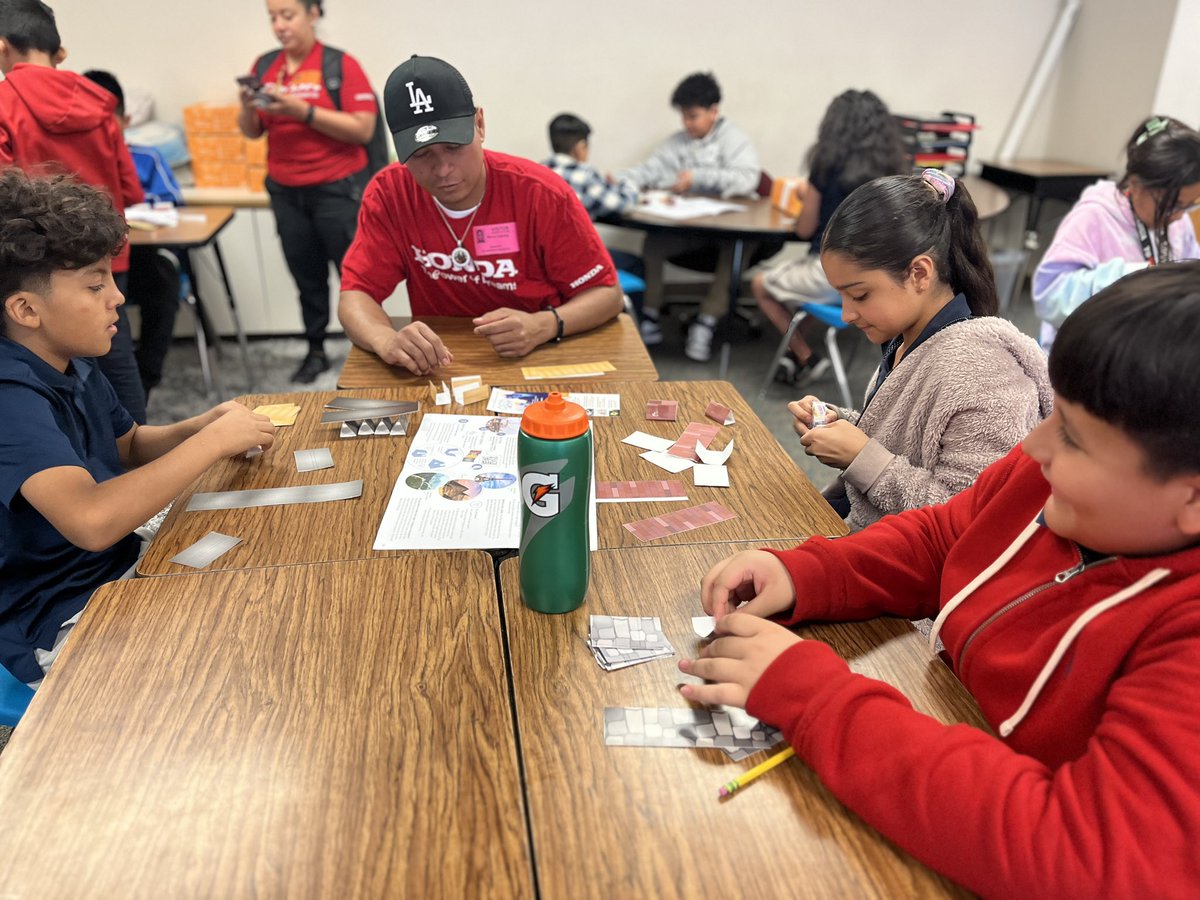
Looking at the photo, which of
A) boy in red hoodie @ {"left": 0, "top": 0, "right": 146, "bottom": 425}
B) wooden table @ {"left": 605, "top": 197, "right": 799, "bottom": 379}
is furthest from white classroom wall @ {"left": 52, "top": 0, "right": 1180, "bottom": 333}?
boy in red hoodie @ {"left": 0, "top": 0, "right": 146, "bottom": 425}

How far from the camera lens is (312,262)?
12.0 feet

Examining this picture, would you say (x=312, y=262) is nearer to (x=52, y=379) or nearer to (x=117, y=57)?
(x=117, y=57)

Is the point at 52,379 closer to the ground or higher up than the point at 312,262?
higher up

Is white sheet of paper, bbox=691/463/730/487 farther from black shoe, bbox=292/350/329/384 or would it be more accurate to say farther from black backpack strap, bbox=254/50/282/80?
black backpack strap, bbox=254/50/282/80

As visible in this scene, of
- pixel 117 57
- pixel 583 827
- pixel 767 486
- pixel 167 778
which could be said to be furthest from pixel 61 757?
pixel 117 57

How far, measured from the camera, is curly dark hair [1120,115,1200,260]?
2096 millimetres

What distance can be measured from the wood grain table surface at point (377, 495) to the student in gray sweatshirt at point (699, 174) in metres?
2.68

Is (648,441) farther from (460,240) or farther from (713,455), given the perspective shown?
(460,240)

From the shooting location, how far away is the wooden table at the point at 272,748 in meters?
0.64

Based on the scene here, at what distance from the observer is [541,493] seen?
0.84 meters

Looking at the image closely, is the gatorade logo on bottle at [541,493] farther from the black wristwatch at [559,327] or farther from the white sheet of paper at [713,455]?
the black wristwatch at [559,327]

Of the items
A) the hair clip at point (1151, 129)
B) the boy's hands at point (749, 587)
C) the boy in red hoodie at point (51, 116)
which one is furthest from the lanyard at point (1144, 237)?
the boy in red hoodie at point (51, 116)

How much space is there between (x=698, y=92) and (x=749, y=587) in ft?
12.4

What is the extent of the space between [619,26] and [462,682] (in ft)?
14.1
